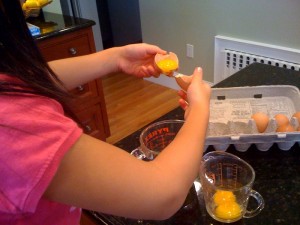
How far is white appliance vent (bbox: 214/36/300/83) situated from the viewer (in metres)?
1.92

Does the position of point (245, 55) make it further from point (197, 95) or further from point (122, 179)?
point (122, 179)

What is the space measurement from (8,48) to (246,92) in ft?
2.10

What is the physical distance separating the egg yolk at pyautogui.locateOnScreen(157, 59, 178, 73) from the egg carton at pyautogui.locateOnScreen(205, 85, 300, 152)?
159mm

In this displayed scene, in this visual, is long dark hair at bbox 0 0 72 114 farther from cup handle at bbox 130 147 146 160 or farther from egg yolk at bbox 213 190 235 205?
egg yolk at bbox 213 190 235 205

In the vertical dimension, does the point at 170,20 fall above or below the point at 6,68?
below

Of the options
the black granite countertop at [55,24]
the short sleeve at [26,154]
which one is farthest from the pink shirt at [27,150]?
the black granite countertop at [55,24]

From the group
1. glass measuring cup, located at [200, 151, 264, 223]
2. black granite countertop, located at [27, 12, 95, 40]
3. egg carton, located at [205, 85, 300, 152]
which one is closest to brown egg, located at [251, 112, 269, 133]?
egg carton, located at [205, 85, 300, 152]

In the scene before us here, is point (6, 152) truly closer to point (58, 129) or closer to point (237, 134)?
point (58, 129)

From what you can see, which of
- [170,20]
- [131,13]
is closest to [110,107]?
[170,20]

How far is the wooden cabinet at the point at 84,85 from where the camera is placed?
5.46 feet

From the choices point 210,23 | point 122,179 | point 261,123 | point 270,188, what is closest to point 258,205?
point 270,188

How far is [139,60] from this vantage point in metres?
0.88

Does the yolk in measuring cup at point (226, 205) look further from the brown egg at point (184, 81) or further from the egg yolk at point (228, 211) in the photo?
the brown egg at point (184, 81)

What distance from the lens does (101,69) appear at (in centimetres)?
86
